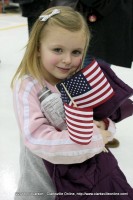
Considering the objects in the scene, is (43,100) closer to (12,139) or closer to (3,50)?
(12,139)

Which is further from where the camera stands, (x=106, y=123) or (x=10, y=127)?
(x=10, y=127)

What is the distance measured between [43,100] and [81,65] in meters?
0.23

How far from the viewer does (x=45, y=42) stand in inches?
44.4

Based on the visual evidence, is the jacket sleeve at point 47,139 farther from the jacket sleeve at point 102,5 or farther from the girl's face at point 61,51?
the jacket sleeve at point 102,5

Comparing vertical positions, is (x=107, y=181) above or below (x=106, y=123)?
below

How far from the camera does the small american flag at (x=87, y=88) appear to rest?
0.97 metres

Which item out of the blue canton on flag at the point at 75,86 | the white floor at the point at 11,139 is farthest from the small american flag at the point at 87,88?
the white floor at the point at 11,139

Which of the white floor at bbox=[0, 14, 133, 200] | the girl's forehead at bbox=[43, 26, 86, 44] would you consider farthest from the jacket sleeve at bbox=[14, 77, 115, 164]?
the white floor at bbox=[0, 14, 133, 200]

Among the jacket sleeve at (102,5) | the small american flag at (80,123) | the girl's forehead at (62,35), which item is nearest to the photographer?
the small american flag at (80,123)

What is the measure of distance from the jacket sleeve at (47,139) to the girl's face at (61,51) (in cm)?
16

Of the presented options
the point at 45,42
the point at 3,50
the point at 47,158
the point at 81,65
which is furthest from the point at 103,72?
the point at 3,50

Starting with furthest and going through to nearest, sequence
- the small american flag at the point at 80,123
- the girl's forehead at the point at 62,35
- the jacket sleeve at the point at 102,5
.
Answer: the jacket sleeve at the point at 102,5
the girl's forehead at the point at 62,35
the small american flag at the point at 80,123

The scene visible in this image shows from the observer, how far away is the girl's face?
108 centimetres

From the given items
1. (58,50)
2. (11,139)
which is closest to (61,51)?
(58,50)
